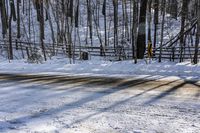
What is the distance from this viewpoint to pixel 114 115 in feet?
22.8

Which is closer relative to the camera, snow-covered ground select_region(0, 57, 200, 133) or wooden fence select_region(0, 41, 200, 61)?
snow-covered ground select_region(0, 57, 200, 133)

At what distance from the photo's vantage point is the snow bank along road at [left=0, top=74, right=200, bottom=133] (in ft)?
20.7

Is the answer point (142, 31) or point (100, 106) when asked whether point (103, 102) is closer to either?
point (100, 106)

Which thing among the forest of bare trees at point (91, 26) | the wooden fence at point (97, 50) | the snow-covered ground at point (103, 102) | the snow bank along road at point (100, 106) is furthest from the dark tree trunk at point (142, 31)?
the forest of bare trees at point (91, 26)

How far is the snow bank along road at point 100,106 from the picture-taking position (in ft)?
20.7

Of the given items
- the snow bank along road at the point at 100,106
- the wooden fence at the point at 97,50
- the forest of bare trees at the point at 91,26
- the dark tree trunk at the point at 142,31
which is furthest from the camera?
the forest of bare trees at the point at 91,26

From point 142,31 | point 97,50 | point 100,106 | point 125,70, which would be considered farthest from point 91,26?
point 100,106

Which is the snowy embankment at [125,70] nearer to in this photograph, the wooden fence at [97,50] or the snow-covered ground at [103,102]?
the snow-covered ground at [103,102]

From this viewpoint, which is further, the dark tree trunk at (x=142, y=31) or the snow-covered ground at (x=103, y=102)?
the dark tree trunk at (x=142, y=31)

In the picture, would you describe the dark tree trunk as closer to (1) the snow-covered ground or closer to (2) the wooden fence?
(2) the wooden fence

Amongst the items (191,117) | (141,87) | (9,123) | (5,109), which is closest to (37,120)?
(9,123)

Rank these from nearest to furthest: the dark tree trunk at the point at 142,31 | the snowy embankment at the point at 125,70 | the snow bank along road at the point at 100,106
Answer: the snow bank along road at the point at 100,106 < the snowy embankment at the point at 125,70 < the dark tree trunk at the point at 142,31

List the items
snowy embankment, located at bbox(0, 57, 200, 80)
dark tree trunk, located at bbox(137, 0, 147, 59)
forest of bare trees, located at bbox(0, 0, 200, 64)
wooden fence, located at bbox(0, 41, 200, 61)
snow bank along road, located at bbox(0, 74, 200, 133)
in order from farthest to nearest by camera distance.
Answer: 1. forest of bare trees, located at bbox(0, 0, 200, 64)
2. wooden fence, located at bbox(0, 41, 200, 61)
3. dark tree trunk, located at bbox(137, 0, 147, 59)
4. snowy embankment, located at bbox(0, 57, 200, 80)
5. snow bank along road, located at bbox(0, 74, 200, 133)

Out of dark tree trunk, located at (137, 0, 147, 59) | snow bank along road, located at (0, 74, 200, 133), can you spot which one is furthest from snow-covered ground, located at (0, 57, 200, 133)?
dark tree trunk, located at (137, 0, 147, 59)
